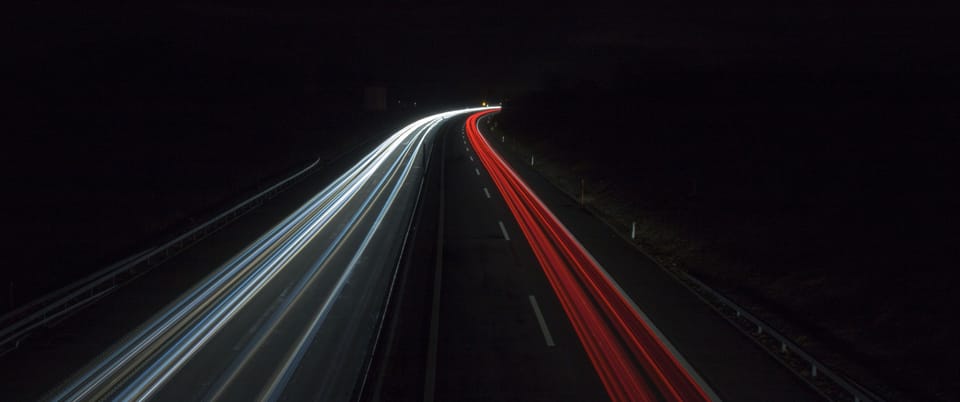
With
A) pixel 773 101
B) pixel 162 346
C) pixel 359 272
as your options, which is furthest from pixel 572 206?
pixel 773 101

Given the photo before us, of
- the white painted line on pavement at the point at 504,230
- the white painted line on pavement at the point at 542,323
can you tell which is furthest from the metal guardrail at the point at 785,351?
the white painted line on pavement at the point at 504,230

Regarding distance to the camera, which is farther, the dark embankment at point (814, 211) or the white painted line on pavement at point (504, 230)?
the white painted line on pavement at point (504, 230)

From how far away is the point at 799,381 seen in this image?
9.81 m

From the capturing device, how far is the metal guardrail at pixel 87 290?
11.3 metres

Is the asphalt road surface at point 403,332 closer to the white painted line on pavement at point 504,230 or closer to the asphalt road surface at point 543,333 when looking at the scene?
the asphalt road surface at point 543,333

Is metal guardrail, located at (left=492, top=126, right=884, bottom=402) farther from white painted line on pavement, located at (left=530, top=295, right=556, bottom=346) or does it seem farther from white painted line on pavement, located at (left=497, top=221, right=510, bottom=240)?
white painted line on pavement, located at (left=497, top=221, right=510, bottom=240)

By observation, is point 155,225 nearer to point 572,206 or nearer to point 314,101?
point 572,206

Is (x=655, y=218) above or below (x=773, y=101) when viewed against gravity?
below

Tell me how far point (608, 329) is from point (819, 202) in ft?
53.0

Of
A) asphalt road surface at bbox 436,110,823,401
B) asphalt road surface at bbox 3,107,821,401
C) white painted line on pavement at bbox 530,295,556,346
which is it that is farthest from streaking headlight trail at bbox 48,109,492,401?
white painted line on pavement at bbox 530,295,556,346

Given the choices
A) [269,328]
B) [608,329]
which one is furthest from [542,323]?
[269,328]

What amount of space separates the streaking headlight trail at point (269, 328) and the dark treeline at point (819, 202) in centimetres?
873

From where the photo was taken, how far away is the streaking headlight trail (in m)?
9.54

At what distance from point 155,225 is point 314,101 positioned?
95.6m
